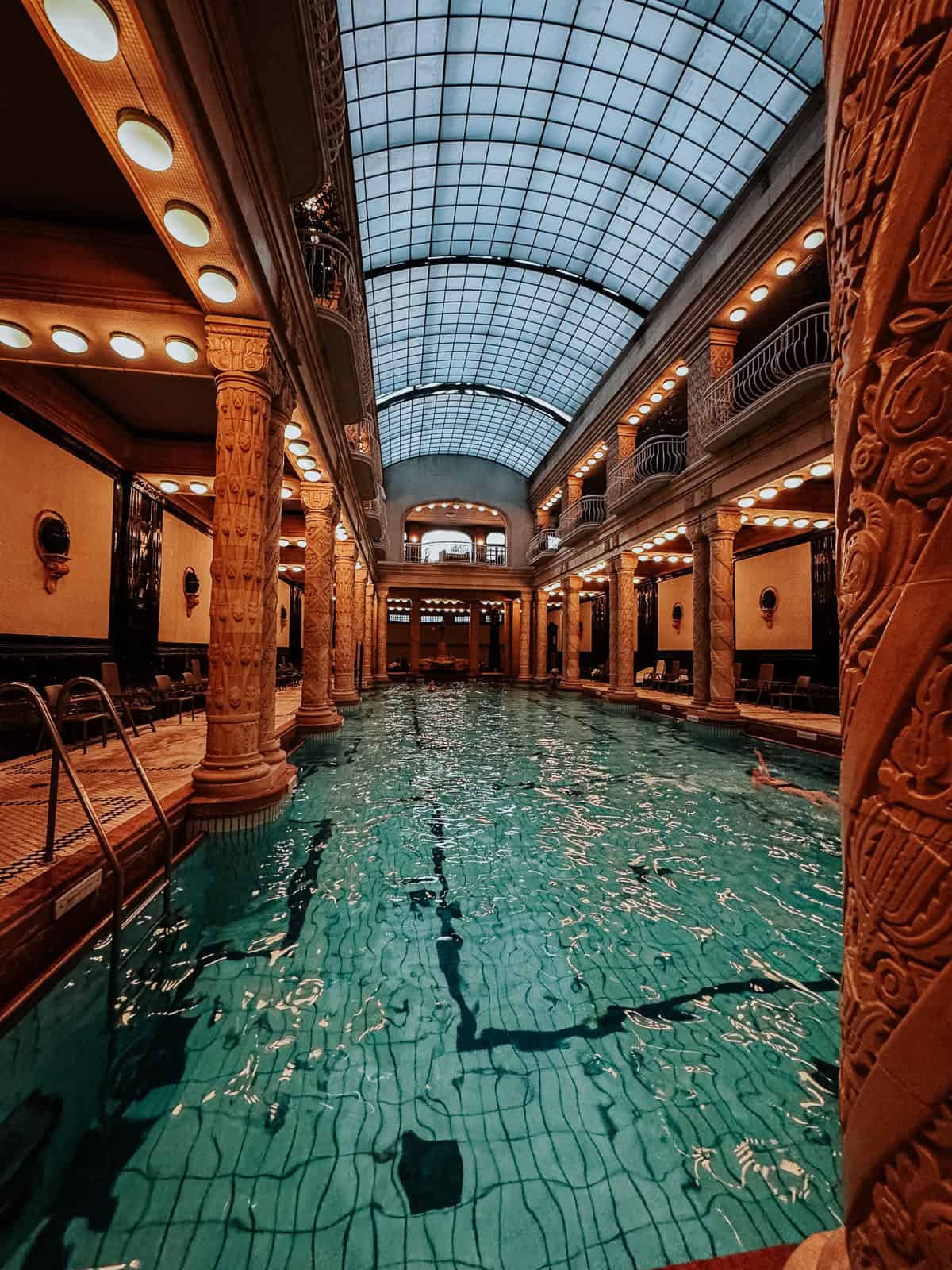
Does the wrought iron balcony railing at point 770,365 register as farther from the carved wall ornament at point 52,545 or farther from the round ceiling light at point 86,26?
the carved wall ornament at point 52,545

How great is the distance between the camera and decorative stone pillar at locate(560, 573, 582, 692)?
1853cm

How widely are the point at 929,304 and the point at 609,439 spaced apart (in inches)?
614

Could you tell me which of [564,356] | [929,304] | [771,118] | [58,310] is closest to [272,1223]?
[929,304]

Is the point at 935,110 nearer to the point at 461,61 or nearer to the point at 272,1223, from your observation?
the point at 272,1223

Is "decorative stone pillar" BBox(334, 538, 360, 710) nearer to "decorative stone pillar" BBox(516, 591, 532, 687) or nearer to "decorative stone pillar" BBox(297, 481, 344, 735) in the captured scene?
"decorative stone pillar" BBox(297, 481, 344, 735)

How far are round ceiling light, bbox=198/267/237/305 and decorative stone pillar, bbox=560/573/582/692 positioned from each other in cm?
1530

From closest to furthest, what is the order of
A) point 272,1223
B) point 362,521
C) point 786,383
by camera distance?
1. point 272,1223
2. point 786,383
3. point 362,521

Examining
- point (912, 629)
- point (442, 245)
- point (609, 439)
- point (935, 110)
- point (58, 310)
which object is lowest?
point (912, 629)

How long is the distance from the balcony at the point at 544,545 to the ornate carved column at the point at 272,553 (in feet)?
49.8

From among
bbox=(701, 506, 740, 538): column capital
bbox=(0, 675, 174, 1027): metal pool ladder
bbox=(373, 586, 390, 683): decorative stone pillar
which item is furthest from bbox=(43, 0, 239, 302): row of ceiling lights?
bbox=(373, 586, 390, 683): decorative stone pillar

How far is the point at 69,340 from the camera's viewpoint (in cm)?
443

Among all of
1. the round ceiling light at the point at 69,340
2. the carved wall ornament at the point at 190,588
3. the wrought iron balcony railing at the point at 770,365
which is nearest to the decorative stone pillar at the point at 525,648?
the wrought iron balcony railing at the point at 770,365

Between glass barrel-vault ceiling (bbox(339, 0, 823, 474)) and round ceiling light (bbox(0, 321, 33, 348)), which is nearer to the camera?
round ceiling light (bbox(0, 321, 33, 348))

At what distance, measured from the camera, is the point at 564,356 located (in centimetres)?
1866
